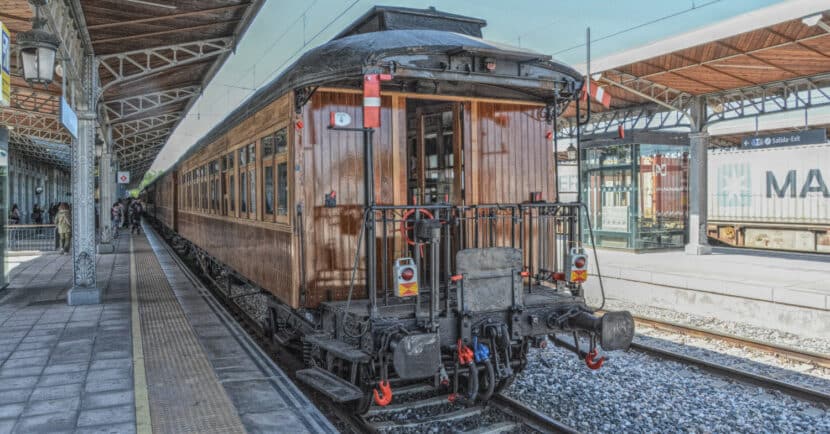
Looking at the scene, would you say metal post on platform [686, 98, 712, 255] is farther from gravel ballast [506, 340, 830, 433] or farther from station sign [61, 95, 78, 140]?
station sign [61, 95, 78, 140]

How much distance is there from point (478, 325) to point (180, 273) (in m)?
11.8

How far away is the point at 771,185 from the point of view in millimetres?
18672

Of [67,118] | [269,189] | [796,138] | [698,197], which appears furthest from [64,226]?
[796,138]

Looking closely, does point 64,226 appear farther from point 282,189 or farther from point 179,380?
point 282,189

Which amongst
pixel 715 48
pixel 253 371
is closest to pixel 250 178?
pixel 253 371

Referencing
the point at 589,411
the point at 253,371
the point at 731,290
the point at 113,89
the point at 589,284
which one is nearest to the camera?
the point at 589,411

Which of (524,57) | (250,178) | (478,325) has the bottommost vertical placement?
(478,325)

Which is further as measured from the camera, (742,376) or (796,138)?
(796,138)

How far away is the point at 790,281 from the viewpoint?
11.2 meters

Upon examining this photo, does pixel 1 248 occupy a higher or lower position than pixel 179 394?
higher

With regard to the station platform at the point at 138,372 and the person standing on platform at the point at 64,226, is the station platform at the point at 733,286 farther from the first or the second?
the person standing on platform at the point at 64,226

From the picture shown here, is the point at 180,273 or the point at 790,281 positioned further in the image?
the point at 180,273

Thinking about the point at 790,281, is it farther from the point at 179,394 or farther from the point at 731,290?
the point at 179,394

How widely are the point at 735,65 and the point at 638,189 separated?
13.6 feet
